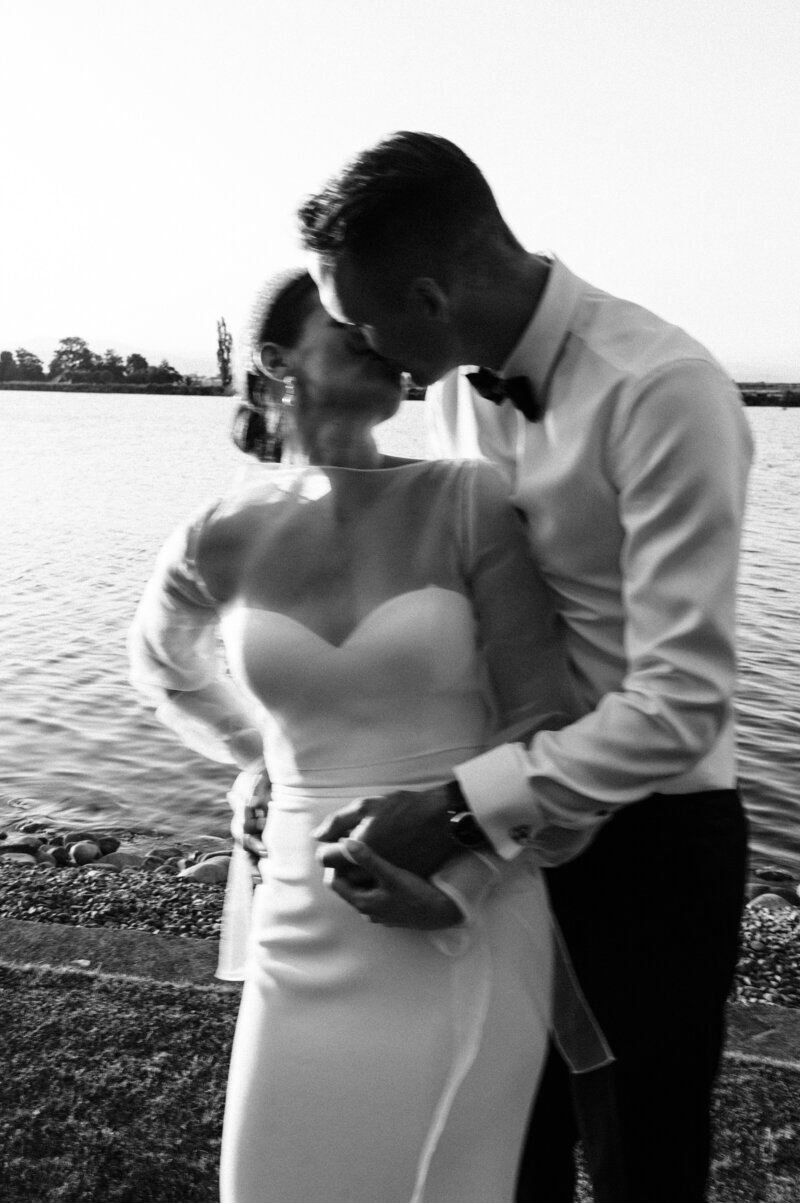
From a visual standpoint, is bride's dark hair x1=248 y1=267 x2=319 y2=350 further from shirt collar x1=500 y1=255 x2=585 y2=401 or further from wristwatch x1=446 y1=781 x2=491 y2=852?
wristwatch x1=446 y1=781 x2=491 y2=852

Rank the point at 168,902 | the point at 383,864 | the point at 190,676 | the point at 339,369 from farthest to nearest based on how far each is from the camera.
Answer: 1. the point at 168,902
2. the point at 190,676
3. the point at 339,369
4. the point at 383,864

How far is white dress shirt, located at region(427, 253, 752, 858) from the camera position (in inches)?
73.7

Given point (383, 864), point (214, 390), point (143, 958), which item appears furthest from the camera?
point (214, 390)

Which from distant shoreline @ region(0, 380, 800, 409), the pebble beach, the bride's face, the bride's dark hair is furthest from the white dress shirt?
distant shoreline @ region(0, 380, 800, 409)

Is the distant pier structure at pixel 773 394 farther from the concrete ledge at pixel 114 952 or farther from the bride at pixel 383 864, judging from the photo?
the bride at pixel 383 864

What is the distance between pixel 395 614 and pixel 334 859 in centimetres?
42

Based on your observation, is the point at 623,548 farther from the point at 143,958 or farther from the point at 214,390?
the point at 214,390

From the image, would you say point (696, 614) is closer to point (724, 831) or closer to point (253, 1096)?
point (724, 831)

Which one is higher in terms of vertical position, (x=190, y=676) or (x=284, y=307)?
(x=284, y=307)

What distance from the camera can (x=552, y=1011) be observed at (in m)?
2.12

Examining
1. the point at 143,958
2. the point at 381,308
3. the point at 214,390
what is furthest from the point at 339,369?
the point at 214,390

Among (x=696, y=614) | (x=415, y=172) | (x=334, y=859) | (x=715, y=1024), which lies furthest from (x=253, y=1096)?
(x=415, y=172)

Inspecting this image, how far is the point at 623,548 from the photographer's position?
6.56ft

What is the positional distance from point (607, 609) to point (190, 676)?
3.26 ft
